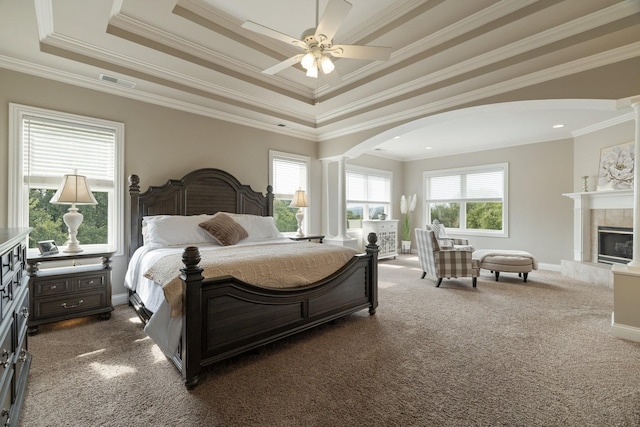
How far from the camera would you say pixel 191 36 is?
10.1 ft

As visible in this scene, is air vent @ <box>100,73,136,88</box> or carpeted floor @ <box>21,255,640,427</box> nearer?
carpeted floor @ <box>21,255,640,427</box>

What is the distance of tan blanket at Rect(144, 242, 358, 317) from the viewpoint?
2133mm

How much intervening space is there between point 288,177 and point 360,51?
3205 mm

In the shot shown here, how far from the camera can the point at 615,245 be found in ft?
16.3

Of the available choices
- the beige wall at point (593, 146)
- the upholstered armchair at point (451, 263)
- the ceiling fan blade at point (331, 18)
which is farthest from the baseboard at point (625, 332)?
the ceiling fan blade at point (331, 18)

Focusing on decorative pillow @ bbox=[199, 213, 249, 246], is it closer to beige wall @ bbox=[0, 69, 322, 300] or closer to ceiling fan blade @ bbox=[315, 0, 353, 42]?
beige wall @ bbox=[0, 69, 322, 300]

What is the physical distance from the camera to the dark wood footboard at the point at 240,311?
195 centimetres

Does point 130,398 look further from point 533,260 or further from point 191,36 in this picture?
point 533,260

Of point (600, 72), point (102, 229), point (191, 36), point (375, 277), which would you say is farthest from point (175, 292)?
point (600, 72)

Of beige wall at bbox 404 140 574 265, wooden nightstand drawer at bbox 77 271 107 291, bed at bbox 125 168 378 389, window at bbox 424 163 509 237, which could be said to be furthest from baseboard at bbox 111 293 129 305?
beige wall at bbox 404 140 574 265

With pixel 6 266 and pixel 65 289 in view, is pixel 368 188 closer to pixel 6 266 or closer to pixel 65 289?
pixel 65 289

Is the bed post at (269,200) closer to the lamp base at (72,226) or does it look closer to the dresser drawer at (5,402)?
the lamp base at (72,226)

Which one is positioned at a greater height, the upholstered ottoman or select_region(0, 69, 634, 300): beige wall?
select_region(0, 69, 634, 300): beige wall

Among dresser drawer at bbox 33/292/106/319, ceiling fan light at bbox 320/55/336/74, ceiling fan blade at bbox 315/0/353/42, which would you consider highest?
ceiling fan blade at bbox 315/0/353/42
